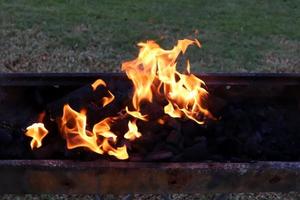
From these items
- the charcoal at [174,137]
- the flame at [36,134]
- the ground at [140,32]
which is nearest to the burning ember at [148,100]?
the flame at [36,134]

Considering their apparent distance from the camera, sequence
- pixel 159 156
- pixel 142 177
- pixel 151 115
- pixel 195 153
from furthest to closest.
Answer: pixel 151 115 < pixel 195 153 < pixel 159 156 < pixel 142 177

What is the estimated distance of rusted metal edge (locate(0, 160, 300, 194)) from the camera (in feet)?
7.90

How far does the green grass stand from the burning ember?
2.61 m

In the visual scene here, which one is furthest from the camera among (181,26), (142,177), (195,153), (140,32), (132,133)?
(181,26)

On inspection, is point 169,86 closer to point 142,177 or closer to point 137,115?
point 137,115

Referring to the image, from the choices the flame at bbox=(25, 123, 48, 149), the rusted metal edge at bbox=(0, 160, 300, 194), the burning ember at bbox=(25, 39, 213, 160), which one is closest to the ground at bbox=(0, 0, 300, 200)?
the burning ember at bbox=(25, 39, 213, 160)

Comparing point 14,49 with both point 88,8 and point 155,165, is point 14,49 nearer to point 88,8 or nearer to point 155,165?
point 88,8

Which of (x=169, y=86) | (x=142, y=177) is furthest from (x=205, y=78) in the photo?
(x=142, y=177)

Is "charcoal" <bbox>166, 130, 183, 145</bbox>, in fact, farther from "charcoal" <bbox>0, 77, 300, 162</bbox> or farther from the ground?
the ground

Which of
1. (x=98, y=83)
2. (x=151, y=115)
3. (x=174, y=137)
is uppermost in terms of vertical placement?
(x=98, y=83)

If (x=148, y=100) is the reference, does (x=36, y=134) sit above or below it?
below

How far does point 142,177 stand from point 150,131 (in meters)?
0.57

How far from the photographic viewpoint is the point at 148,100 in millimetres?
3119

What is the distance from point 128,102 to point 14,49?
3.29m
